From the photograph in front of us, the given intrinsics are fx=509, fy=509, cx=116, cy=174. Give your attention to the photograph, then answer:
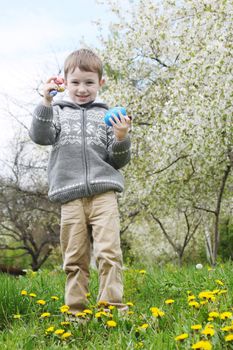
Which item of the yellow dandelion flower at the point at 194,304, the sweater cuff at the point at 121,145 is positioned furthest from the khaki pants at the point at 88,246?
the yellow dandelion flower at the point at 194,304

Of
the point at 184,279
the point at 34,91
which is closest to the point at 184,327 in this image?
the point at 184,279

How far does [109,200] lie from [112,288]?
1.75ft

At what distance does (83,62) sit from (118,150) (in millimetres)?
589

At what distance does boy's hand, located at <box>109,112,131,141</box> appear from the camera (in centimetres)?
A: 304

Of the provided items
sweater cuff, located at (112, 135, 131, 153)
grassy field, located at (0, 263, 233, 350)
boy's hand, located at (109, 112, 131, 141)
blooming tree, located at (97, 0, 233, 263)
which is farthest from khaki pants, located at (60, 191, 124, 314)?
blooming tree, located at (97, 0, 233, 263)

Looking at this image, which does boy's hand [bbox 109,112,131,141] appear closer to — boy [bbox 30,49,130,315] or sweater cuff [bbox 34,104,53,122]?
boy [bbox 30,49,130,315]

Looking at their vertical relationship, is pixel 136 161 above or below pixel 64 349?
above

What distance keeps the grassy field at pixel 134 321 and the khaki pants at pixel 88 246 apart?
16cm

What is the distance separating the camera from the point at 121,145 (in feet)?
10.4

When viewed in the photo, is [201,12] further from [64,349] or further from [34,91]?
[34,91]

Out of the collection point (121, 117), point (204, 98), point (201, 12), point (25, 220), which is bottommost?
point (25, 220)

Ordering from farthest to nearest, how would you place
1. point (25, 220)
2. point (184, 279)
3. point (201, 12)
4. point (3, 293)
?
point (25, 220) → point (201, 12) → point (184, 279) → point (3, 293)

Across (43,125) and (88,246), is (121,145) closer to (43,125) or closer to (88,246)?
(43,125)

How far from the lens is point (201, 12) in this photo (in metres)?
9.40
